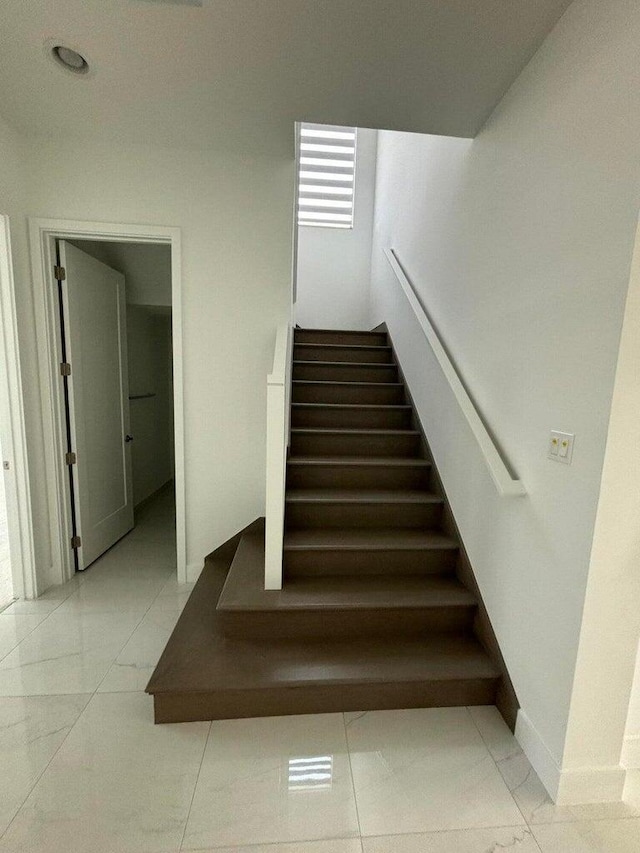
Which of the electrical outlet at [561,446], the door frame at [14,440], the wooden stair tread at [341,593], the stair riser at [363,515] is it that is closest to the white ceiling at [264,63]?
the door frame at [14,440]

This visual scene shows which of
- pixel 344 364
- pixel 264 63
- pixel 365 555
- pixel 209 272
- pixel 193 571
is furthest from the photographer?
pixel 344 364

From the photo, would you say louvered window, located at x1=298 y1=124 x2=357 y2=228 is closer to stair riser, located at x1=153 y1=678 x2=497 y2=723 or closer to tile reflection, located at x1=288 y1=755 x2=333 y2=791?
stair riser, located at x1=153 y1=678 x2=497 y2=723

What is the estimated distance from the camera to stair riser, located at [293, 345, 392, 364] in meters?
3.52

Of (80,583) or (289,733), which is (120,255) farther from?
(289,733)

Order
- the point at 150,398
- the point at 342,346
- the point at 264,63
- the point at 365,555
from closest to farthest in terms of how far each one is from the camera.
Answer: the point at 264,63 < the point at 365,555 < the point at 342,346 < the point at 150,398

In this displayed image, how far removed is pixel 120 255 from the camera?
3201mm

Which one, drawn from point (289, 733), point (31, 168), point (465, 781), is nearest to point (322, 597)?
point (289, 733)

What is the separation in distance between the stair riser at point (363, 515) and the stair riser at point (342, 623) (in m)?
0.53

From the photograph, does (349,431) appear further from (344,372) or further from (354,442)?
(344,372)

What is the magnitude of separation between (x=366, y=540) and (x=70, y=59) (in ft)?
8.34

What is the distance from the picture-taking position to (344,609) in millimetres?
1789

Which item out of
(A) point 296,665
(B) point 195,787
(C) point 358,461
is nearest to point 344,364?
(C) point 358,461

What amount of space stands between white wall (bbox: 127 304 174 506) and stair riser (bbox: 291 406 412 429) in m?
1.91

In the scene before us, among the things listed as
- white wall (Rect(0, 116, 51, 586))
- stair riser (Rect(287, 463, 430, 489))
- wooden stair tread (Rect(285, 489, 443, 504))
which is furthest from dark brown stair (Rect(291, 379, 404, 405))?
white wall (Rect(0, 116, 51, 586))
